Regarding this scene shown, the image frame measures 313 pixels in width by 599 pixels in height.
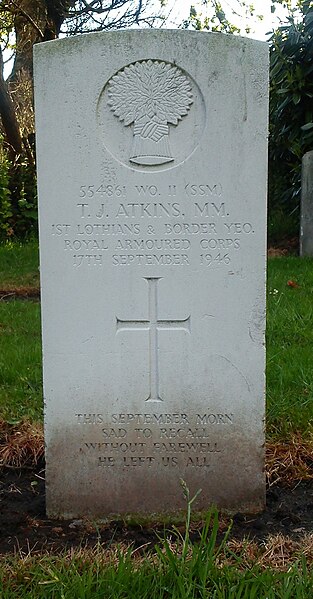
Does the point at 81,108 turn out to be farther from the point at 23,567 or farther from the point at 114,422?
the point at 23,567

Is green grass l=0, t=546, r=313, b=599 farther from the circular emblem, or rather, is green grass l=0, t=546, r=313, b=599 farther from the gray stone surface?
the gray stone surface

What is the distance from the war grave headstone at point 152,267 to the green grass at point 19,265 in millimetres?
4764

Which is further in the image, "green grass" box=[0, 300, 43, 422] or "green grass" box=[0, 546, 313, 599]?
"green grass" box=[0, 300, 43, 422]

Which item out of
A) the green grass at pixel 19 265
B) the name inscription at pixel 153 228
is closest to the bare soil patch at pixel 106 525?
the name inscription at pixel 153 228

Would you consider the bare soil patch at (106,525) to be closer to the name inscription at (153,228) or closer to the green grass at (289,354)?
the green grass at (289,354)

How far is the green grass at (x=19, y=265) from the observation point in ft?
24.5

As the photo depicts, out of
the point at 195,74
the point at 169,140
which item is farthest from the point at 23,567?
the point at 195,74

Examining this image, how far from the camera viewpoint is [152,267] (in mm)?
2590

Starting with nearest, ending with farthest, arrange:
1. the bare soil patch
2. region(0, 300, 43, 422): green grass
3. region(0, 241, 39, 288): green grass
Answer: the bare soil patch < region(0, 300, 43, 422): green grass < region(0, 241, 39, 288): green grass

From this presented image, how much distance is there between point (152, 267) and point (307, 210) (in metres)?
6.01

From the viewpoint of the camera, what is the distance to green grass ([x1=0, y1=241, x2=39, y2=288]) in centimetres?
745

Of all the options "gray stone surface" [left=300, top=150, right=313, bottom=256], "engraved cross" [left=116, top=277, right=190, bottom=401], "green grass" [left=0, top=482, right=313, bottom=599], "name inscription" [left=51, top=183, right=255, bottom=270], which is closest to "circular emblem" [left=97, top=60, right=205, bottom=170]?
"name inscription" [left=51, top=183, right=255, bottom=270]

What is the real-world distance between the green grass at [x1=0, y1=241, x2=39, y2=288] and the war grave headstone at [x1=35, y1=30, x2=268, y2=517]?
476 cm

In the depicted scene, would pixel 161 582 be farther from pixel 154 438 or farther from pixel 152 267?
pixel 152 267
